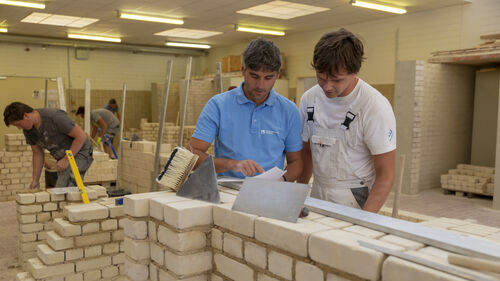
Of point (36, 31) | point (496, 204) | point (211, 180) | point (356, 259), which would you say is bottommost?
point (496, 204)

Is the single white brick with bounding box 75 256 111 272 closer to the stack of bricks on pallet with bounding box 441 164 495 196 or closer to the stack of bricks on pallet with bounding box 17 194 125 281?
the stack of bricks on pallet with bounding box 17 194 125 281

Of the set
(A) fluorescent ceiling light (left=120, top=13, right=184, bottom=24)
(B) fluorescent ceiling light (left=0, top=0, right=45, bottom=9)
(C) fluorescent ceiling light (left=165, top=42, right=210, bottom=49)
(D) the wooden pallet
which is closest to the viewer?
(D) the wooden pallet

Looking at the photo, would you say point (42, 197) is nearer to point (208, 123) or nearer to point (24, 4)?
point (208, 123)

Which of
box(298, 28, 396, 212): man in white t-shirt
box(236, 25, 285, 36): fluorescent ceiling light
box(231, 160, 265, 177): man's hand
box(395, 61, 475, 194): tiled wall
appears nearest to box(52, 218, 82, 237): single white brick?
box(231, 160, 265, 177): man's hand

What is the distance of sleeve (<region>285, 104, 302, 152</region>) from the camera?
2.74 metres

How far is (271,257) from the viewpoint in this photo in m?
1.95

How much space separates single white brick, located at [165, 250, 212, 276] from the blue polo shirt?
0.64 metres

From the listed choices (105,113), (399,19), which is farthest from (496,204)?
(105,113)

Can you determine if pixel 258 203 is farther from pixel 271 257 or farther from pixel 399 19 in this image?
pixel 399 19

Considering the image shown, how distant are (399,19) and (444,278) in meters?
11.5

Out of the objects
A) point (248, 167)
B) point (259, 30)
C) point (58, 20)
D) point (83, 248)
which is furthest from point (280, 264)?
point (58, 20)

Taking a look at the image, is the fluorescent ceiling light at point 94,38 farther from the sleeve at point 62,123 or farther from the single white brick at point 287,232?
the single white brick at point 287,232

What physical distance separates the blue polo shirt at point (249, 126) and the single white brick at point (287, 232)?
0.81 metres

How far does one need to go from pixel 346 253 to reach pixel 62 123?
446 cm
